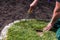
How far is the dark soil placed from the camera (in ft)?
19.0

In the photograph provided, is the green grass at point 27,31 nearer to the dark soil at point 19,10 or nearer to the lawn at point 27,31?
the lawn at point 27,31

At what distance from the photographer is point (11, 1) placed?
648 cm

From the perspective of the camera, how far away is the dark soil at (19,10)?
5805mm

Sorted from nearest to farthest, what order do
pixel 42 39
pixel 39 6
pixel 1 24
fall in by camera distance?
pixel 42 39 → pixel 1 24 → pixel 39 6

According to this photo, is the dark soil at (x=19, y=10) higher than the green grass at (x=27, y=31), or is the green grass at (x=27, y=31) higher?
the dark soil at (x=19, y=10)

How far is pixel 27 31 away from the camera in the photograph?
4.82 metres

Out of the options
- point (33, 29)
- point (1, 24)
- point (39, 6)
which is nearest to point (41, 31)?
point (33, 29)

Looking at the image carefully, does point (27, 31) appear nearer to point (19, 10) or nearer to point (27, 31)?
point (27, 31)

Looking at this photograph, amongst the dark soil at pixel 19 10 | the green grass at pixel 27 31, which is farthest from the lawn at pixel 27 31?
the dark soil at pixel 19 10

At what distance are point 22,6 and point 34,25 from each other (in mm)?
1317

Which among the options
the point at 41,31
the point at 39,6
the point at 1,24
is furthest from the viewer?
the point at 39,6

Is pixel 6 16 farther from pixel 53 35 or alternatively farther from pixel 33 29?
pixel 53 35

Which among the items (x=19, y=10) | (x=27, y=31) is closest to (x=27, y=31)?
(x=27, y=31)

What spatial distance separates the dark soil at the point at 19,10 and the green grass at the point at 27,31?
643mm
